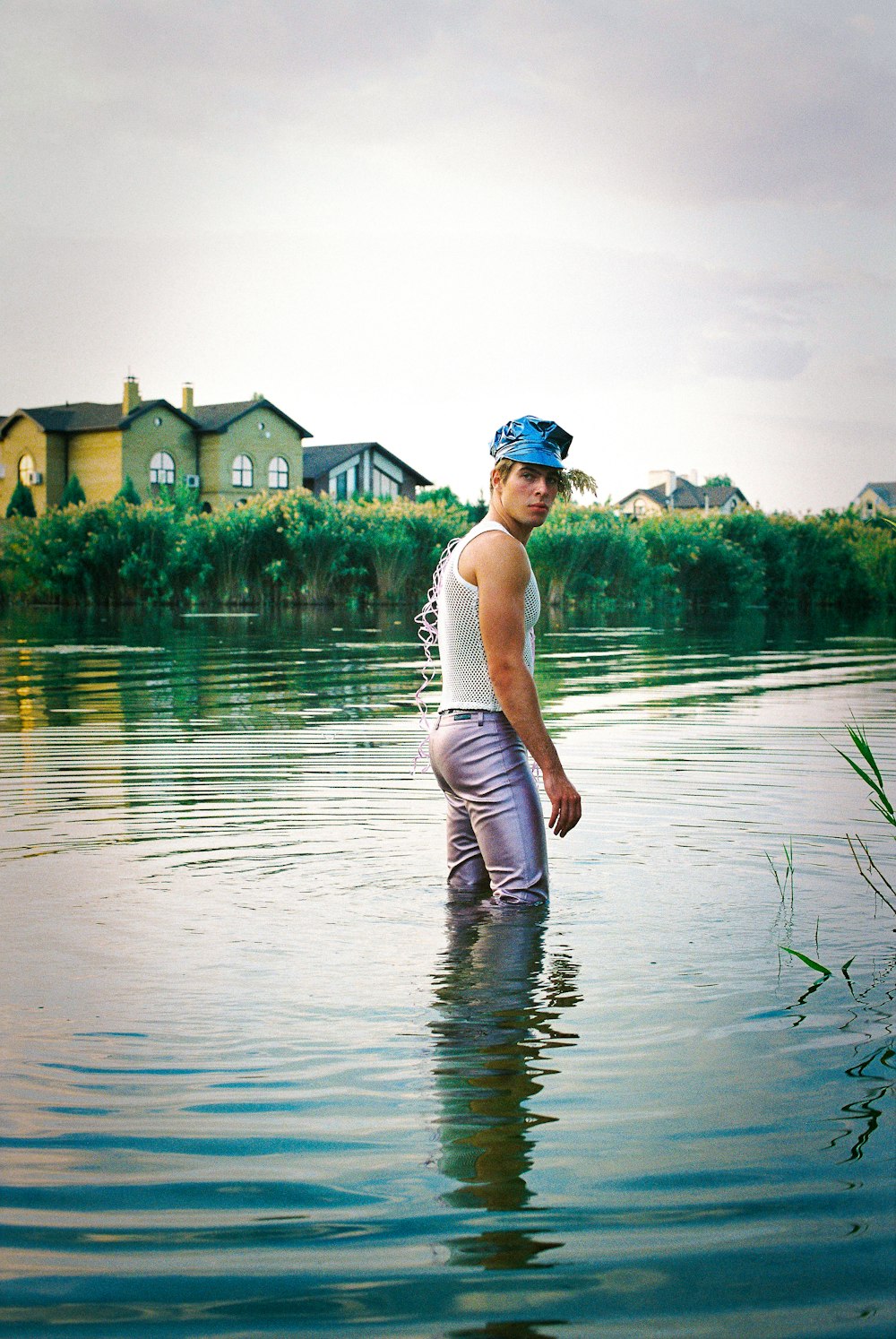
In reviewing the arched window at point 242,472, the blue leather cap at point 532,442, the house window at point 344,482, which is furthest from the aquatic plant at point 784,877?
the house window at point 344,482

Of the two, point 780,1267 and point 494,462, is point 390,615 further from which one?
point 780,1267

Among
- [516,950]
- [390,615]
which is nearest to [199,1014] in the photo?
[516,950]

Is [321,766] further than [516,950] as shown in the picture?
Yes

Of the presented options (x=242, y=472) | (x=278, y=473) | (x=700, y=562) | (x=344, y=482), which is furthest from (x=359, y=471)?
(x=700, y=562)

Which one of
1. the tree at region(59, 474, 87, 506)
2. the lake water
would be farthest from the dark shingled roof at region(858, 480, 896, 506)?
the lake water

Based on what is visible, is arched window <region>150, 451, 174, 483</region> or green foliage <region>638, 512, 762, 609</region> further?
arched window <region>150, 451, 174, 483</region>

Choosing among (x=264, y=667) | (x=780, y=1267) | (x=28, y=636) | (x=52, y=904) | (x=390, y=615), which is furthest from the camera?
(x=390, y=615)

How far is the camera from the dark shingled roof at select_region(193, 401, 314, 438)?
262 feet

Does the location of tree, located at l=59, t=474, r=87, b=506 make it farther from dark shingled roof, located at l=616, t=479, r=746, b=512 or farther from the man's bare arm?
dark shingled roof, located at l=616, t=479, r=746, b=512

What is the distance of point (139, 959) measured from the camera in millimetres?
5547

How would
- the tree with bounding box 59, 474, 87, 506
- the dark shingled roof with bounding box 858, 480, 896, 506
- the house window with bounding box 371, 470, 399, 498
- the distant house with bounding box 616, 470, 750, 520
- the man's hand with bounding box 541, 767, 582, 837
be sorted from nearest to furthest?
the man's hand with bounding box 541, 767, 582, 837
the tree with bounding box 59, 474, 87, 506
the house window with bounding box 371, 470, 399, 498
the distant house with bounding box 616, 470, 750, 520
the dark shingled roof with bounding box 858, 480, 896, 506

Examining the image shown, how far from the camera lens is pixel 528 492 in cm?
581

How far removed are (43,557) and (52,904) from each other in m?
44.8

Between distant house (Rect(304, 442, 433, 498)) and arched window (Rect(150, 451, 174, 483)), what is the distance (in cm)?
1075
